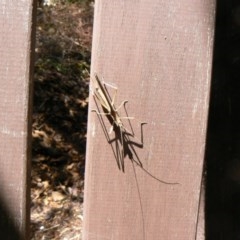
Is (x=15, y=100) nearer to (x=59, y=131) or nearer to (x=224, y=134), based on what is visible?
(x=224, y=134)

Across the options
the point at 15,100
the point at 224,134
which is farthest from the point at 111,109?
the point at 224,134

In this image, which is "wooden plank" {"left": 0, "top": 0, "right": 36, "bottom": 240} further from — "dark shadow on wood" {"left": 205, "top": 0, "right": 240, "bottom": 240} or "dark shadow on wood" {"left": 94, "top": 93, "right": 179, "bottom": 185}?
"dark shadow on wood" {"left": 205, "top": 0, "right": 240, "bottom": 240}

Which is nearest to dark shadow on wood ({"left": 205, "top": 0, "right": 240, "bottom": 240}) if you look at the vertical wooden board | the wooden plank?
the vertical wooden board

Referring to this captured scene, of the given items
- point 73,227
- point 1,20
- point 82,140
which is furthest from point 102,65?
point 82,140

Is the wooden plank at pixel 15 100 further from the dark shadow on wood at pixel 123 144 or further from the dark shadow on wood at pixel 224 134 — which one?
the dark shadow on wood at pixel 224 134

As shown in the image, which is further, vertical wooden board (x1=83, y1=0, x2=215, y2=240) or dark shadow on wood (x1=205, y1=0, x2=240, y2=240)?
dark shadow on wood (x1=205, y1=0, x2=240, y2=240)

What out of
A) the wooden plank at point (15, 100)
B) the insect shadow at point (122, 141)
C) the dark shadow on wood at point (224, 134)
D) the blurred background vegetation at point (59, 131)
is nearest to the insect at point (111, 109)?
the insect shadow at point (122, 141)
